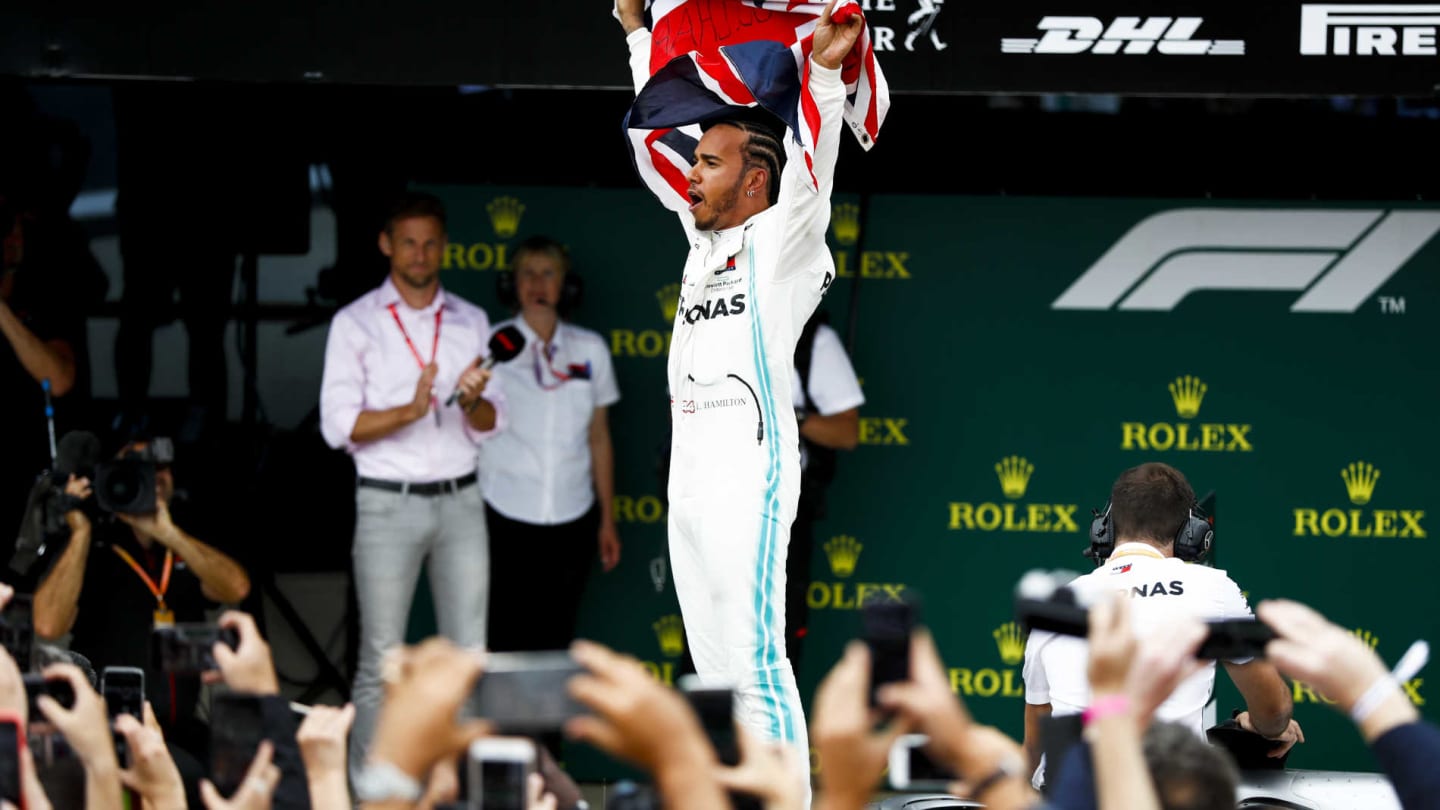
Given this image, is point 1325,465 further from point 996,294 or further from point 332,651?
point 332,651

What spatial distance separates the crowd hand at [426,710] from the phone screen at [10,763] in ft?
1.77

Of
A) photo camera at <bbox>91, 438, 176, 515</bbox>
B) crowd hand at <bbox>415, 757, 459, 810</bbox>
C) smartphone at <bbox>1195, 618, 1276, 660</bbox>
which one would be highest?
photo camera at <bbox>91, 438, 176, 515</bbox>

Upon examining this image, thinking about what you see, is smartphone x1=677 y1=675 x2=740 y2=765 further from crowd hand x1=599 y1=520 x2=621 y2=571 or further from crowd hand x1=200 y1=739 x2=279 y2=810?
crowd hand x1=599 y1=520 x2=621 y2=571

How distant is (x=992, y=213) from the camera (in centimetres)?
634

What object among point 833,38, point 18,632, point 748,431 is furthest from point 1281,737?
point 18,632

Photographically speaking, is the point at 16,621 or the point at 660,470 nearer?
the point at 16,621

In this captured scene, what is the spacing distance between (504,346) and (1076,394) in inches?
76.8

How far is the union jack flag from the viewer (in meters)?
4.22

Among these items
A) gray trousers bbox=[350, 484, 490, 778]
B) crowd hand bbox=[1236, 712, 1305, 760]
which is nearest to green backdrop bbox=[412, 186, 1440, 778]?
gray trousers bbox=[350, 484, 490, 778]

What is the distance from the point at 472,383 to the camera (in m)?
5.65

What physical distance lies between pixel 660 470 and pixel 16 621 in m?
3.15

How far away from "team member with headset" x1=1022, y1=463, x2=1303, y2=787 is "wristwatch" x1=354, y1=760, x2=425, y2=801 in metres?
1.93

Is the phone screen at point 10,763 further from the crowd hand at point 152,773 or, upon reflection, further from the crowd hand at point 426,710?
the crowd hand at point 426,710

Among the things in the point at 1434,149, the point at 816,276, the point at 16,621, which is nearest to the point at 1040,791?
the point at 816,276
